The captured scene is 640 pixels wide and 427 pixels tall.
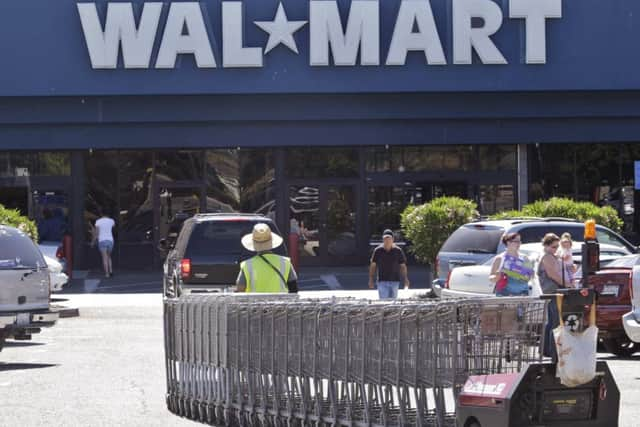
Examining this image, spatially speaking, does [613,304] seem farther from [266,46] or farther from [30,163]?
[30,163]

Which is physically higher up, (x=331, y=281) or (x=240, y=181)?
(x=240, y=181)

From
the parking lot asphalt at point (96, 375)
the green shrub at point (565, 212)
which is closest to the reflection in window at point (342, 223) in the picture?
the green shrub at point (565, 212)

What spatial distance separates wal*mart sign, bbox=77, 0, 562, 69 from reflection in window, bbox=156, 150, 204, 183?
10.9 ft

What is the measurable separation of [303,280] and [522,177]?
774 cm

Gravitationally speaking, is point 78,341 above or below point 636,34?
below

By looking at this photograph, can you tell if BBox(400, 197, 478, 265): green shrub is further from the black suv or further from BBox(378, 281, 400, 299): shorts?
the black suv

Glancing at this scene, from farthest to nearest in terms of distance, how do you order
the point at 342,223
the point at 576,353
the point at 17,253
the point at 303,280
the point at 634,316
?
the point at 342,223
the point at 303,280
the point at 17,253
the point at 634,316
the point at 576,353

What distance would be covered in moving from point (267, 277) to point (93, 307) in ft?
51.1

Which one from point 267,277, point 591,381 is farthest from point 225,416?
point 591,381

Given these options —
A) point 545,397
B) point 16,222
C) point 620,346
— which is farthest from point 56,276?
point 545,397

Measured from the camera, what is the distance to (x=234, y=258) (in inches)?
872

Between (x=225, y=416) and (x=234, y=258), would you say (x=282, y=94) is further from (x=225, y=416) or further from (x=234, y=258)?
(x=225, y=416)

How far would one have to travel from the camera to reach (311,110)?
126ft

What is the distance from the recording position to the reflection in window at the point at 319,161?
39.4m
